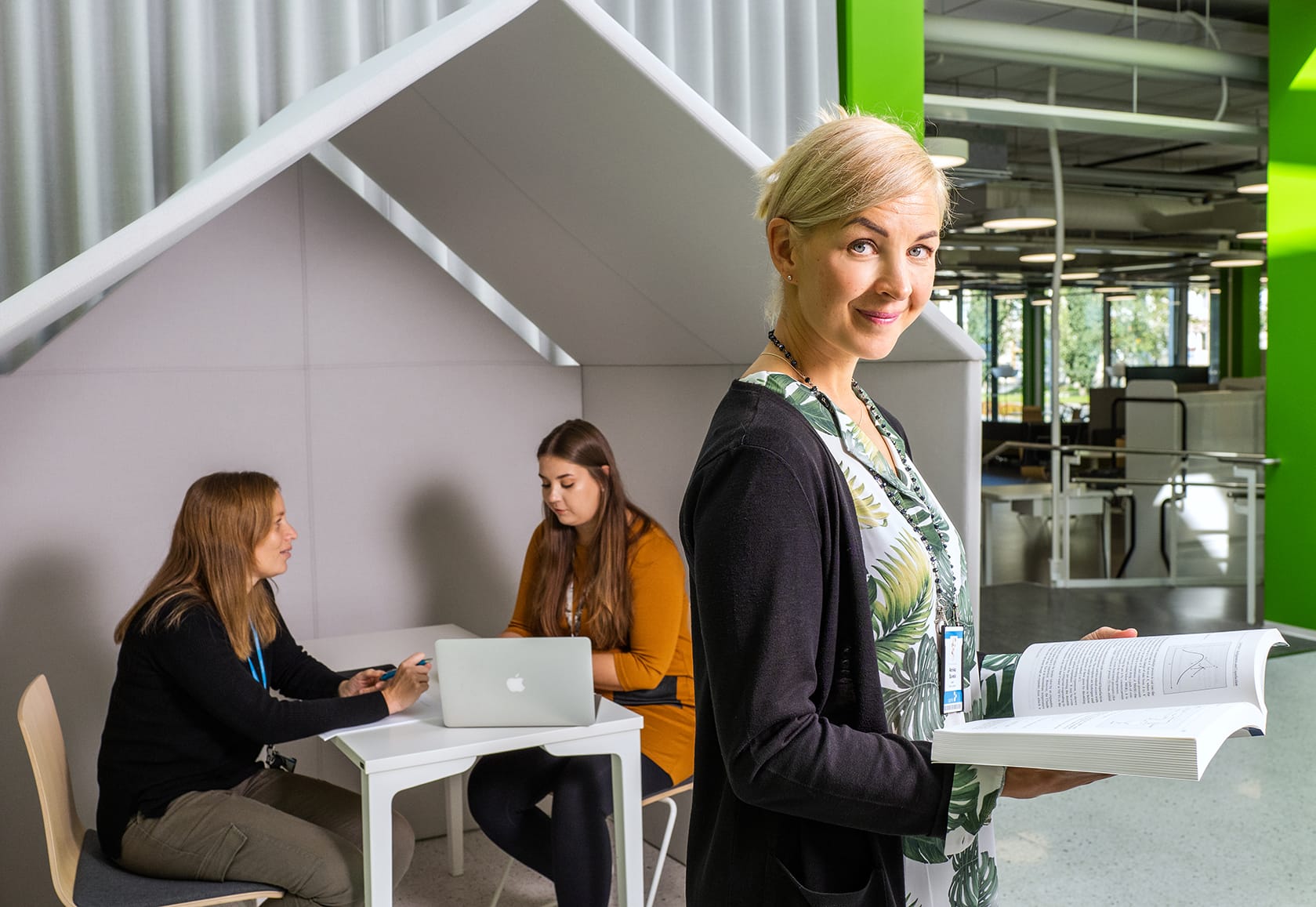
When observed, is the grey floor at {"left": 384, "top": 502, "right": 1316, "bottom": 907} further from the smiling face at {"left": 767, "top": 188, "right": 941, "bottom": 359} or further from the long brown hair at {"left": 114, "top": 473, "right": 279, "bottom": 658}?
the smiling face at {"left": 767, "top": 188, "right": 941, "bottom": 359}

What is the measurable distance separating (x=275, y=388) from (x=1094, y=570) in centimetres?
667

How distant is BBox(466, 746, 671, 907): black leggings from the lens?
2652 mm

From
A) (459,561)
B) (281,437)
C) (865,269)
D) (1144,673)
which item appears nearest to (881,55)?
(459,561)

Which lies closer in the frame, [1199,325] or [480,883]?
[480,883]

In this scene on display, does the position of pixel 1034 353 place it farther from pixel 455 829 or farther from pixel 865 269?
→ pixel 865 269

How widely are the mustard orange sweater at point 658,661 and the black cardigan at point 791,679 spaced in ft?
5.79

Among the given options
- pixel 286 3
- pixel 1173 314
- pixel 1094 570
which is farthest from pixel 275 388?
pixel 1173 314

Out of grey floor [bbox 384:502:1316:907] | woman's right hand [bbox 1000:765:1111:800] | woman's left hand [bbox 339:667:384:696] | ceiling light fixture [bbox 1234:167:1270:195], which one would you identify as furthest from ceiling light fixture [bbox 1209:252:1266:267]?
woman's right hand [bbox 1000:765:1111:800]

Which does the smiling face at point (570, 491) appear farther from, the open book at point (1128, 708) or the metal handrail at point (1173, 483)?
the metal handrail at point (1173, 483)

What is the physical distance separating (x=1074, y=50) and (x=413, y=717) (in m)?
5.21

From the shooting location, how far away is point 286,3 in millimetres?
3020

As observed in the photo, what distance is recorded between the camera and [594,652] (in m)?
2.89

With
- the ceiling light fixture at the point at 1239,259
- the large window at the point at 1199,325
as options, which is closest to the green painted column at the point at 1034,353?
the large window at the point at 1199,325

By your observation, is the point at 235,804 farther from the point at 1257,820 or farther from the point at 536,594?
the point at 1257,820
